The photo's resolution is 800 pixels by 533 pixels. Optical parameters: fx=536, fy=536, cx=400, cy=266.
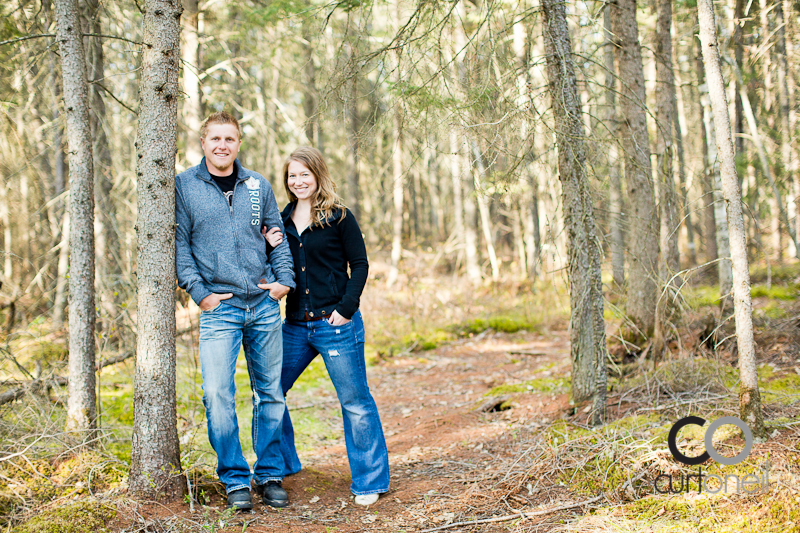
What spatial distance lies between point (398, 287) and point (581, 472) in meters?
9.94

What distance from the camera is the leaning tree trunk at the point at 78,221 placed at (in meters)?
3.72

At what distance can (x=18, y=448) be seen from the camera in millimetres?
3400

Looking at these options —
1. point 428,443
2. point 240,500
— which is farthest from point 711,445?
point 240,500

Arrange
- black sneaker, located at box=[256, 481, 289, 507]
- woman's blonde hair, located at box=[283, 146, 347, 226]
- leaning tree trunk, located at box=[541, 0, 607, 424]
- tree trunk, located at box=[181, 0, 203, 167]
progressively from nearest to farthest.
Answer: black sneaker, located at box=[256, 481, 289, 507]
woman's blonde hair, located at box=[283, 146, 347, 226]
leaning tree trunk, located at box=[541, 0, 607, 424]
tree trunk, located at box=[181, 0, 203, 167]

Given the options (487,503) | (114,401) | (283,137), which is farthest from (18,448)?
(283,137)

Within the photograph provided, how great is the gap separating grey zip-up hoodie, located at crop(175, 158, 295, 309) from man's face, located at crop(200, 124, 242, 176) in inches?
4.0

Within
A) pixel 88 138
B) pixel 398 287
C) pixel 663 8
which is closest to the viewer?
pixel 88 138

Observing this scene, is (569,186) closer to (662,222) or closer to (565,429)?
(565,429)

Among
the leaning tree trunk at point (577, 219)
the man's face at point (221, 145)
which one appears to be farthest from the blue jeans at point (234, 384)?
the leaning tree trunk at point (577, 219)

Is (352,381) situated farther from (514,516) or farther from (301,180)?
(301,180)

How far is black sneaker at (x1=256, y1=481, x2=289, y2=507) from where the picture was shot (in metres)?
3.40

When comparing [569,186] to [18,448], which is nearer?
[18,448]

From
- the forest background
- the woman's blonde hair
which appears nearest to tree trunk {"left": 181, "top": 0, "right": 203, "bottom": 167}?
the forest background

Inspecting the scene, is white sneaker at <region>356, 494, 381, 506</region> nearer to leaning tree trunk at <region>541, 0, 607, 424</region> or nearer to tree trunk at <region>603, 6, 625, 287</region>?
leaning tree trunk at <region>541, 0, 607, 424</region>
